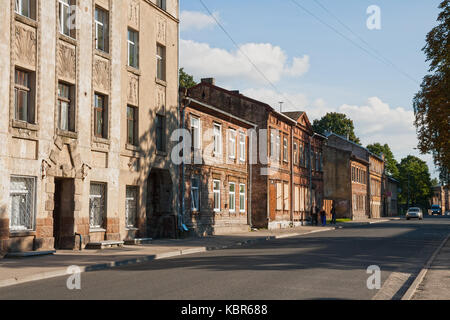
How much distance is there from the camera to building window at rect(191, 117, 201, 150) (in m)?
30.1

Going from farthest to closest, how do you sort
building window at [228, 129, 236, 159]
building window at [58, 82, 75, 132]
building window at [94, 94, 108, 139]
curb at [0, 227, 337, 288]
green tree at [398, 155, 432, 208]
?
green tree at [398, 155, 432, 208] < building window at [228, 129, 236, 159] < building window at [94, 94, 108, 139] < building window at [58, 82, 75, 132] < curb at [0, 227, 337, 288]

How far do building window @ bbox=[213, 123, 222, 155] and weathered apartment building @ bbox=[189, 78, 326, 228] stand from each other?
5131mm

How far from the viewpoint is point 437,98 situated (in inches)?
1048

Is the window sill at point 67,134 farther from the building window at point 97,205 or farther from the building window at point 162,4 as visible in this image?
the building window at point 162,4

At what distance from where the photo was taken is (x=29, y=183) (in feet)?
61.3

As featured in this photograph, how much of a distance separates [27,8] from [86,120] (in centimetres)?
450

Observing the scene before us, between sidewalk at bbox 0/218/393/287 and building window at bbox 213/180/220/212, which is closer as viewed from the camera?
sidewalk at bbox 0/218/393/287

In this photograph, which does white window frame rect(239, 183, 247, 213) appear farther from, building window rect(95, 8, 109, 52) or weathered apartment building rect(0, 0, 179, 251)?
building window rect(95, 8, 109, 52)

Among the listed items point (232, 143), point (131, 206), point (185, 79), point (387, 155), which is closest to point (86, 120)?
point (131, 206)

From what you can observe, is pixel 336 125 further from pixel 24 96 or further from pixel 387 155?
pixel 24 96

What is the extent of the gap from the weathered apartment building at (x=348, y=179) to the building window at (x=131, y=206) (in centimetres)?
4885

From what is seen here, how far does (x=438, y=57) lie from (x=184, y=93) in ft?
40.9

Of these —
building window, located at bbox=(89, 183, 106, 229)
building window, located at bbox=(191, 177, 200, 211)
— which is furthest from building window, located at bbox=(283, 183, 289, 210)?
building window, located at bbox=(89, 183, 106, 229)
